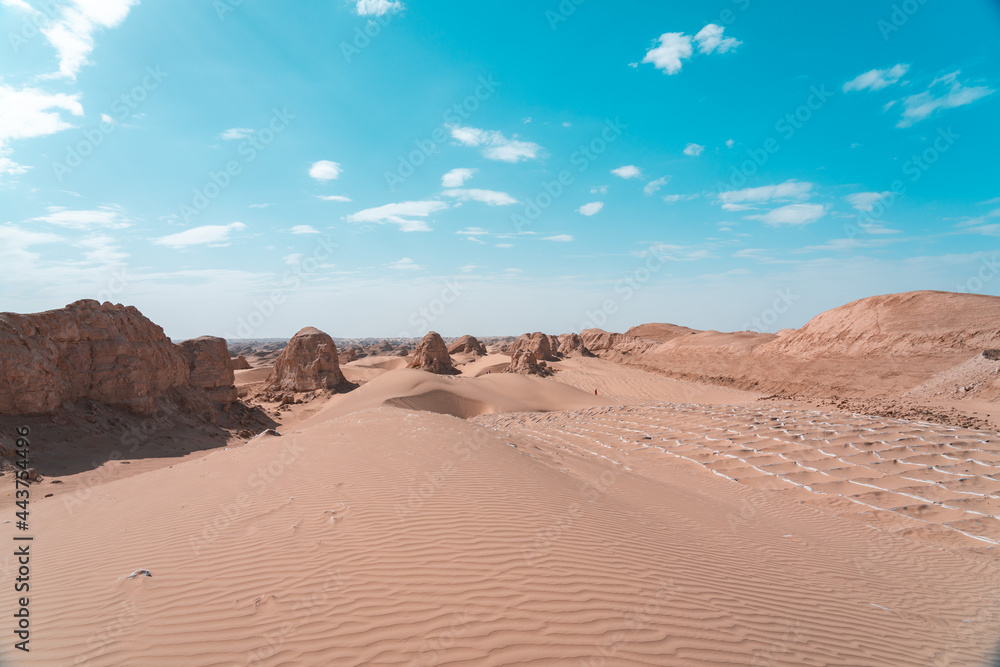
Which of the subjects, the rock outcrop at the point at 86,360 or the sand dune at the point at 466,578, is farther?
the rock outcrop at the point at 86,360

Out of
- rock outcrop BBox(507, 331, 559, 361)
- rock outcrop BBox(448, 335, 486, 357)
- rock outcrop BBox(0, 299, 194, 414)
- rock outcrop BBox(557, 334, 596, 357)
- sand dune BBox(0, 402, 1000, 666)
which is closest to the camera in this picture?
sand dune BBox(0, 402, 1000, 666)

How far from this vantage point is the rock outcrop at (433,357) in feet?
101

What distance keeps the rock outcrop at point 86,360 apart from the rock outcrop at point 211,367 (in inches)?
68.6

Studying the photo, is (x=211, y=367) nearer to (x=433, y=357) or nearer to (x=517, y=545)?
(x=433, y=357)

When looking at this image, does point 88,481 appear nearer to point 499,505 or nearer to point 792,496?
point 499,505

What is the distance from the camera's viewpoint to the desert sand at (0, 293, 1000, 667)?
3344 millimetres

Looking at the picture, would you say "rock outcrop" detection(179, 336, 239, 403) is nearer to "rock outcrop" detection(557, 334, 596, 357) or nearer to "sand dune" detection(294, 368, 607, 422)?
"sand dune" detection(294, 368, 607, 422)

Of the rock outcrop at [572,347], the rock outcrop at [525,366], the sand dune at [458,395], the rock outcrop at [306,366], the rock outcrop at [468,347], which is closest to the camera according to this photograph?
the sand dune at [458,395]

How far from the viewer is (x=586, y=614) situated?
3492mm

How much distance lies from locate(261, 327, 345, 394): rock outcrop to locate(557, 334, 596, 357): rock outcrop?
24.9m

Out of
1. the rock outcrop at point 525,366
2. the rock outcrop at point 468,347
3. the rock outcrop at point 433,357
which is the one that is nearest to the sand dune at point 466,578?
the rock outcrop at point 433,357

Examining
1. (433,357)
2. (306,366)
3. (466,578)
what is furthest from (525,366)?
(466,578)

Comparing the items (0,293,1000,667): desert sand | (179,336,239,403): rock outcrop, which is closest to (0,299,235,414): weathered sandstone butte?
(179,336,239,403): rock outcrop

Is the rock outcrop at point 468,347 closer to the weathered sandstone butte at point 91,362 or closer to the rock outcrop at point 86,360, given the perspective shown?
the weathered sandstone butte at point 91,362
